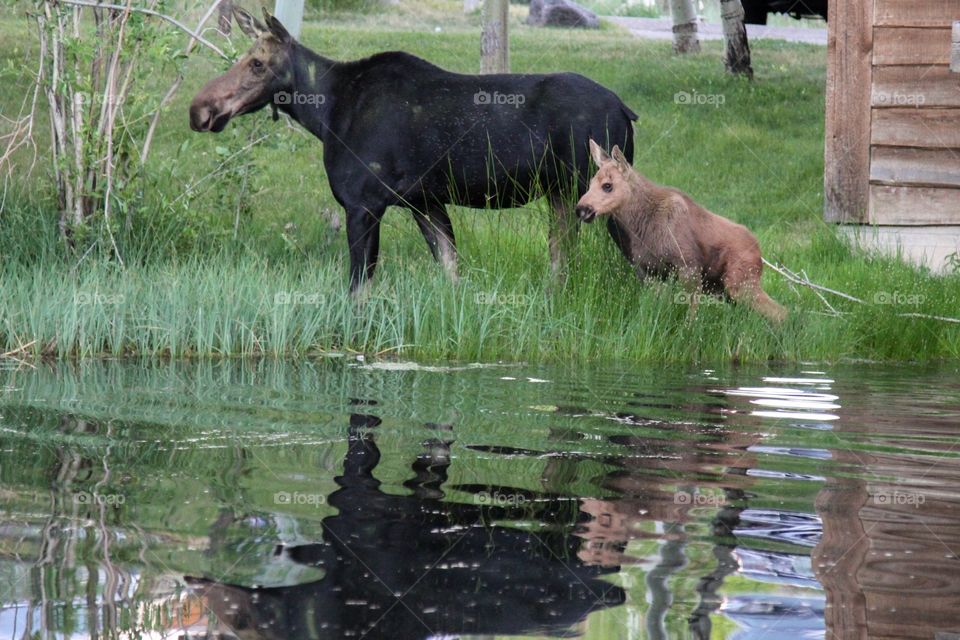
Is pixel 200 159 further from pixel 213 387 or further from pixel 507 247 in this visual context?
pixel 213 387

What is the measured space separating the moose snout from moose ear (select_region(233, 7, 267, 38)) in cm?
284

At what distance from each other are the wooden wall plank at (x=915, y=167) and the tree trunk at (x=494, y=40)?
19.0ft

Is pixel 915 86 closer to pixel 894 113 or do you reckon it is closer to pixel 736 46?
pixel 894 113

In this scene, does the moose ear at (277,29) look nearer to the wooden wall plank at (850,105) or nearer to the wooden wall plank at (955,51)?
the wooden wall plank at (850,105)

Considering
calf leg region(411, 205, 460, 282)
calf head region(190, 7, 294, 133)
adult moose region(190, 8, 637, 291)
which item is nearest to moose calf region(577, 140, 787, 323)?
adult moose region(190, 8, 637, 291)

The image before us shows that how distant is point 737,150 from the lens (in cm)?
1731

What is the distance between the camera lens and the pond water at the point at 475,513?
318cm

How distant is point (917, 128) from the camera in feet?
37.6

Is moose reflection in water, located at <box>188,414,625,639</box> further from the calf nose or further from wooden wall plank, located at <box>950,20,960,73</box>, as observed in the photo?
wooden wall plank, located at <box>950,20,960,73</box>

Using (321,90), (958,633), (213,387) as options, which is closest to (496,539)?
(958,633)

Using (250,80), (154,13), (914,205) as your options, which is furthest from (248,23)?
(914,205)

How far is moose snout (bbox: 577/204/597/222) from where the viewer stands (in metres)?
7.94

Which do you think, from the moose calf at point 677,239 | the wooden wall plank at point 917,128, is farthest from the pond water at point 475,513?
the wooden wall plank at point 917,128

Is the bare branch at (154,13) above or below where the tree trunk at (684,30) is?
below
